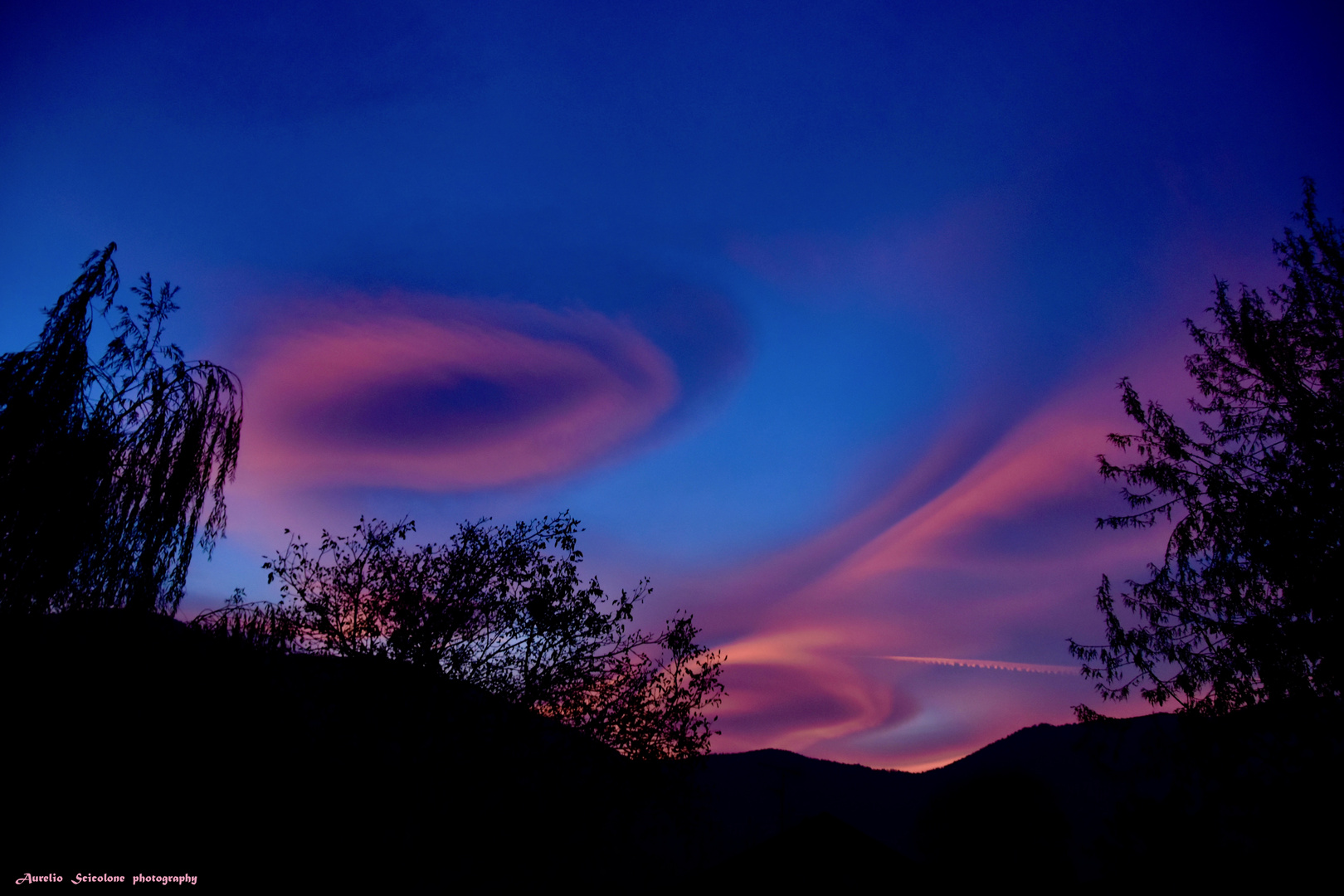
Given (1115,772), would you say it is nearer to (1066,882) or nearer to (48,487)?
(48,487)

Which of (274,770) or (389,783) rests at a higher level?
Result: (274,770)

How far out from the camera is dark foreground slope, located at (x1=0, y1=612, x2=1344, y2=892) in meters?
10.2

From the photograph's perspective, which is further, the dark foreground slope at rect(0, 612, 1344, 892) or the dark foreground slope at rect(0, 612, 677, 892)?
the dark foreground slope at rect(0, 612, 1344, 892)

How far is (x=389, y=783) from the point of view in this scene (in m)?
14.9

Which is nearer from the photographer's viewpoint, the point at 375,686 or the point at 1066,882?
the point at 375,686

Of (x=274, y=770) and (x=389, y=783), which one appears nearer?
(x=274, y=770)

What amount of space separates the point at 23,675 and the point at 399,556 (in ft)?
26.4

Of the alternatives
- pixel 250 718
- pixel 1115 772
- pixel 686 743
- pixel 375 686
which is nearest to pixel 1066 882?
pixel 1115 772

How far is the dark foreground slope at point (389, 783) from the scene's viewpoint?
10.2 metres

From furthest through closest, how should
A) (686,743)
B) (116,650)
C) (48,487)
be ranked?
(686,743), (116,650), (48,487)

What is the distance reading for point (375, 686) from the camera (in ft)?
53.2

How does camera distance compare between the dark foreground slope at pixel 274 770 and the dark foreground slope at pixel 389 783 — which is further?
the dark foreground slope at pixel 389 783

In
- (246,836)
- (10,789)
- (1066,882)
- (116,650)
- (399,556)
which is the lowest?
(1066,882)

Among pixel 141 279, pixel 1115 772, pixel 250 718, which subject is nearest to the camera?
pixel 141 279
